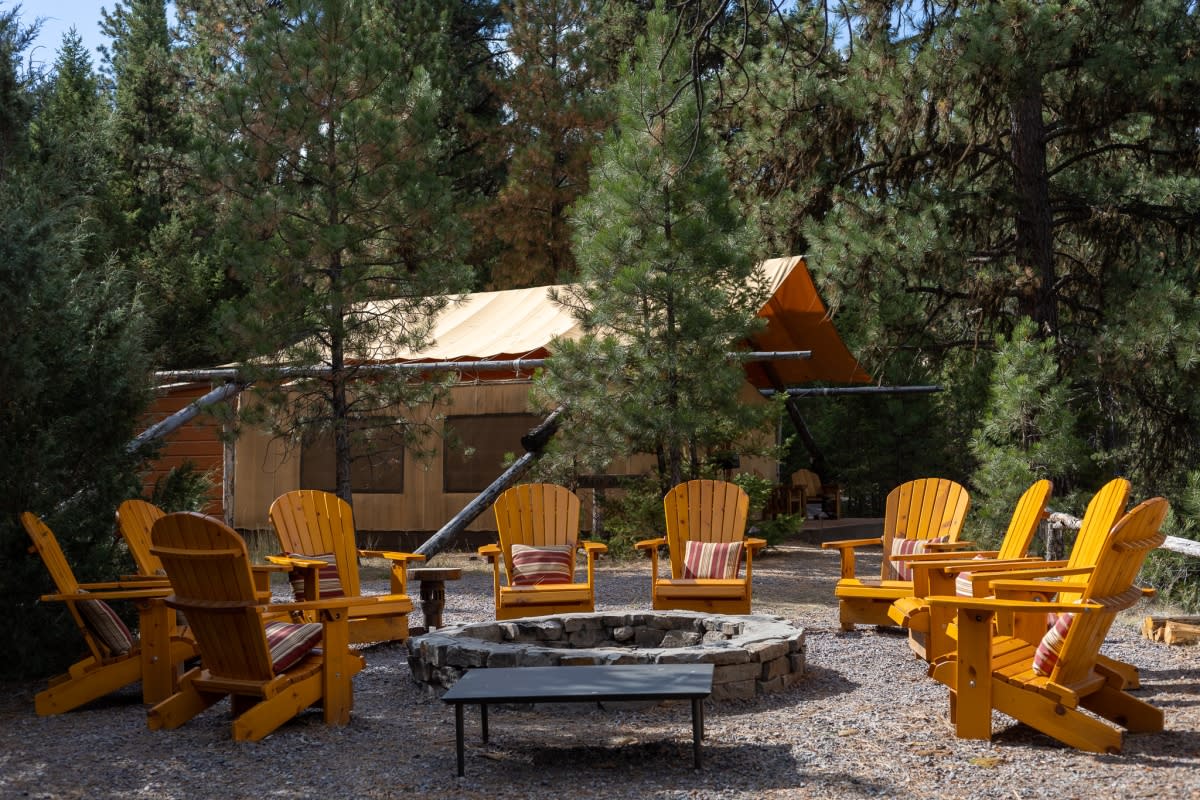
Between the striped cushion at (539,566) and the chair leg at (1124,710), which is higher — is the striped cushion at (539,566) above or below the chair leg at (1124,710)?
above

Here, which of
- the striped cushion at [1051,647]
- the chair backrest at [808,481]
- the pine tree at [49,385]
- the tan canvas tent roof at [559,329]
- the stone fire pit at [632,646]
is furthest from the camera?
the chair backrest at [808,481]

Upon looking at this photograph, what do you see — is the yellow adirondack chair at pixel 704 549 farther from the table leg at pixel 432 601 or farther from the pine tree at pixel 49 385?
the pine tree at pixel 49 385

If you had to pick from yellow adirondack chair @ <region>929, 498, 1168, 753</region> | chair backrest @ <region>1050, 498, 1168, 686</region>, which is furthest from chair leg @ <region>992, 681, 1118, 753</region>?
chair backrest @ <region>1050, 498, 1168, 686</region>

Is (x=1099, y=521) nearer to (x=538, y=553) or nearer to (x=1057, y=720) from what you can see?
(x=1057, y=720)

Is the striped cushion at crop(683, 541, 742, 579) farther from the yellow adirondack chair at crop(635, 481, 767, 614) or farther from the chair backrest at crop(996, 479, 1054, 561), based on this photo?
the chair backrest at crop(996, 479, 1054, 561)

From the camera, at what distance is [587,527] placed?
11992 millimetres

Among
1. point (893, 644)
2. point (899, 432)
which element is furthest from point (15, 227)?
point (899, 432)

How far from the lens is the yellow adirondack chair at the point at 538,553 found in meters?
6.50

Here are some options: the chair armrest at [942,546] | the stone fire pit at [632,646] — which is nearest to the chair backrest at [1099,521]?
the stone fire pit at [632,646]

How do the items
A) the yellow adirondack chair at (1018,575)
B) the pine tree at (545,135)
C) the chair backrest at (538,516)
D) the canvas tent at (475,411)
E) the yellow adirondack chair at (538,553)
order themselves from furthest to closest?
the pine tree at (545,135), the canvas tent at (475,411), the chair backrest at (538,516), the yellow adirondack chair at (538,553), the yellow adirondack chair at (1018,575)

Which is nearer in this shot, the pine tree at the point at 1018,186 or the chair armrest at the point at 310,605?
the chair armrest at the point at 310,605

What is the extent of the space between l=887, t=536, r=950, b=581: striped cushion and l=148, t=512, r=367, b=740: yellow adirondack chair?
3.35m

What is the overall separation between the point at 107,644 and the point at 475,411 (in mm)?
7376

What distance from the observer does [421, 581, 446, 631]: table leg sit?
6793 mm
